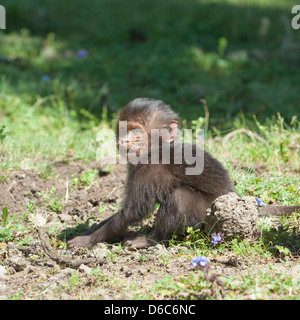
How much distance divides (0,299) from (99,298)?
75 centimetres

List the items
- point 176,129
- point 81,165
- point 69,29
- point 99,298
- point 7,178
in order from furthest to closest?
point 69,29 < point 81,165 < point 7,178 < point 176,129 < point 99,298

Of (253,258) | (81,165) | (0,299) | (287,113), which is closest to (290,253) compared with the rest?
(253,258)

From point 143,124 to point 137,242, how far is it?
1.18 meters

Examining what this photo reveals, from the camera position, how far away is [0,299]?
362 cm

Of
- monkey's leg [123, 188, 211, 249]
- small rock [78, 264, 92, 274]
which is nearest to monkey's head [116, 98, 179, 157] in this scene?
monkey's leg [123, 188, 211, 249]

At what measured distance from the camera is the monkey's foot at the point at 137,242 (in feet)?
14.9

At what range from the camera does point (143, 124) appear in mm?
4883

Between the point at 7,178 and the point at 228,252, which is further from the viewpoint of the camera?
the point at 7,178

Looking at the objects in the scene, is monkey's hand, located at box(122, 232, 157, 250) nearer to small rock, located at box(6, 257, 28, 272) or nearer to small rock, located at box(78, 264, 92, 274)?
small rock, located at box(78, 264, 92, 274)

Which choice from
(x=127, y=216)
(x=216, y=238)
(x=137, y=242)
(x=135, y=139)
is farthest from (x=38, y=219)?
(x=216, y=238)

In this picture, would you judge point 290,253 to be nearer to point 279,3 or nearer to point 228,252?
point 228,252

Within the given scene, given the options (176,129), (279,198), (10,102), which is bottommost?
(279,198)

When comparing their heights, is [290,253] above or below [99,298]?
above

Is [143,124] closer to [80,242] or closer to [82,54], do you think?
[80,242]
